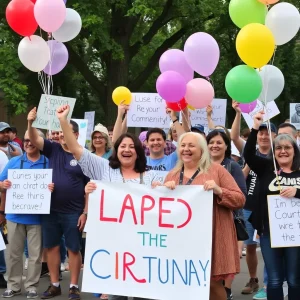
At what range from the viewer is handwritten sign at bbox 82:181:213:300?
184 inches

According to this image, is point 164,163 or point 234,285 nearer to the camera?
point 164,163

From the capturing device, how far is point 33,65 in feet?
22.5

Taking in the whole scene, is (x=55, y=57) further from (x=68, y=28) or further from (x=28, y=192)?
(x=28, y=192)

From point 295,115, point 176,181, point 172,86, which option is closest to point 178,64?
point 172,86

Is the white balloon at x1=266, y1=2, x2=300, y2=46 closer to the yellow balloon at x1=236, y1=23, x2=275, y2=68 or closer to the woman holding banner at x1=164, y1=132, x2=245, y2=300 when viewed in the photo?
the yellow balloon at x1=236, y1=23, x2=275, y2=68

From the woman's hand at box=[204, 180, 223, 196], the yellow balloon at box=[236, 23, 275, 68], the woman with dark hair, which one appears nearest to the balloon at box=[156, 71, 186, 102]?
the woman with dark hair

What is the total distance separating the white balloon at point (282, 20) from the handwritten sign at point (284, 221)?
5.50ft

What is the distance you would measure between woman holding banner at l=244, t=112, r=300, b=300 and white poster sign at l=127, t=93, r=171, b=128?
2.93 m

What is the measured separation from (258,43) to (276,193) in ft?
4.32

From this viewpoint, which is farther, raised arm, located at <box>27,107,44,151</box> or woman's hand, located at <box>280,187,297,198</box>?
raised arm, located at <box>27,107,44,151</box>

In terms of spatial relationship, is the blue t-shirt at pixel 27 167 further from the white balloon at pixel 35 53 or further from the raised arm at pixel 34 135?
the white balloon at pixel 35 53

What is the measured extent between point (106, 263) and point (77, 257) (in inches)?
71.9

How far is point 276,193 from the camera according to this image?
5195mm

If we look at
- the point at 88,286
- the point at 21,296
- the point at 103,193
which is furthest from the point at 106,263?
the point at 21,296
